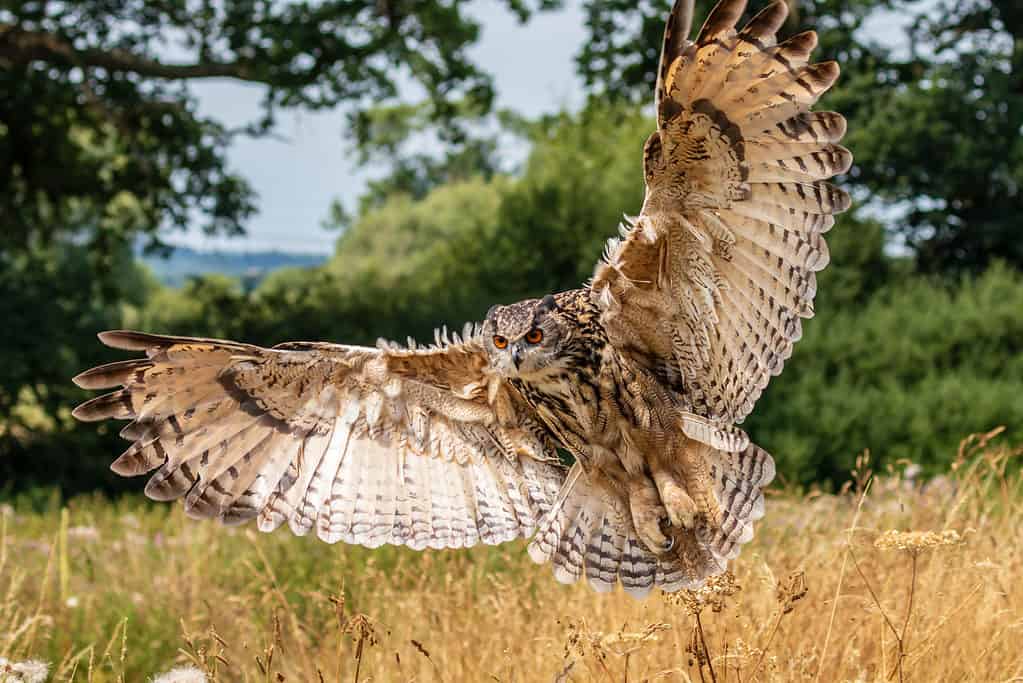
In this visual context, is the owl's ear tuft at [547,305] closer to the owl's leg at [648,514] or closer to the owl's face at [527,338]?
the owl's face at [527,338]

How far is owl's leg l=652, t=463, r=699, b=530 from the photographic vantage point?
2467 millimetres

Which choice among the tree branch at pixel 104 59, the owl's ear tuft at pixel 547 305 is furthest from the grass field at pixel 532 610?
the tree branch at pixel 104 59

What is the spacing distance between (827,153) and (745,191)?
0.20 metres

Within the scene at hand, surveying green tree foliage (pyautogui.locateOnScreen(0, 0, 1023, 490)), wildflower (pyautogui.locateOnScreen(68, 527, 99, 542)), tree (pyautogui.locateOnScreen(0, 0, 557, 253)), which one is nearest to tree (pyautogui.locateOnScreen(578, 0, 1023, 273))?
green tree foliage (pyautogui.locateOnScreen(0, 0, 1023, 490))

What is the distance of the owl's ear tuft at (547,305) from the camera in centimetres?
234

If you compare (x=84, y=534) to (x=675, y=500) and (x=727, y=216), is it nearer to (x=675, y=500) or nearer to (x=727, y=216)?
(x=675, y=500)

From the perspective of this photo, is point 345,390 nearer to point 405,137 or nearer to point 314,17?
point 314,17

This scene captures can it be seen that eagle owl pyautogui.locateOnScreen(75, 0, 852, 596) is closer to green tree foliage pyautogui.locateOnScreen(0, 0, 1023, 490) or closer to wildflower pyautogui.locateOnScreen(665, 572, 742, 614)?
wildflower pyautogui.locateOnScreen(665, 572, 742, 614)

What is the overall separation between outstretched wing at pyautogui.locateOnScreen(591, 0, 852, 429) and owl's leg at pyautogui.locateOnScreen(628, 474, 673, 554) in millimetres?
241

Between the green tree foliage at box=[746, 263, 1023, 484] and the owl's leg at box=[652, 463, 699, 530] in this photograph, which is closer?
the owl's leg at box=[652, 463, 699, 530]

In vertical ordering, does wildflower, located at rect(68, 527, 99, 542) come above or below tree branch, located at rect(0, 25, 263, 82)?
below

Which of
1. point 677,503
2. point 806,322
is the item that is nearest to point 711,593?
point 677,503

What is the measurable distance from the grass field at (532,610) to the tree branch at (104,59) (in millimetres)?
4388

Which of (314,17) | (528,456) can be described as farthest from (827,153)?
(314,17)
